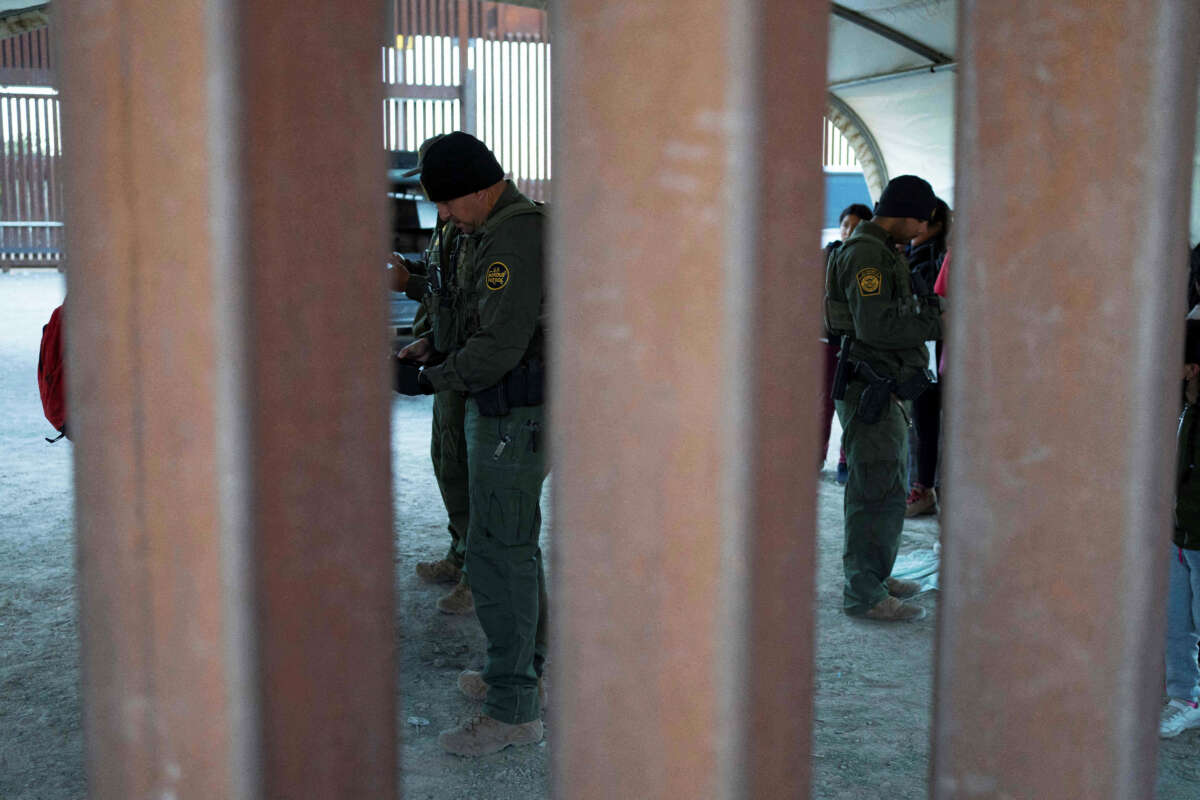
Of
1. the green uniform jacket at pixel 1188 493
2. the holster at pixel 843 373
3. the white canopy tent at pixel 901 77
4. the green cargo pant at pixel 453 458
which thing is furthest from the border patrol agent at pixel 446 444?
the white canopy tent at pixel 901 77

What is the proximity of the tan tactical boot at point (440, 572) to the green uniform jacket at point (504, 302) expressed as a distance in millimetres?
1484

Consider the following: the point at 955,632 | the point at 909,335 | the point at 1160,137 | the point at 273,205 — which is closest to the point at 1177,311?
the point at 1160,137

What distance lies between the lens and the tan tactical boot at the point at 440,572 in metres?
4.34

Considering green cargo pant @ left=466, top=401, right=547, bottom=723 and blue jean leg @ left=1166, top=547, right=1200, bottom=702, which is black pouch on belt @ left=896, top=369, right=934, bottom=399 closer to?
blue jean leg @ left=1166, top=547, right=1200, bottom=702

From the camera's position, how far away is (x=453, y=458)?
4078 mm

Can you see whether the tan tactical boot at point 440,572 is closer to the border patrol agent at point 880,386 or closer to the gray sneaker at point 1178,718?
the border patrol agent at point 880,386

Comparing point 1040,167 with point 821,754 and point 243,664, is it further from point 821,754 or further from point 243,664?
point 821,754

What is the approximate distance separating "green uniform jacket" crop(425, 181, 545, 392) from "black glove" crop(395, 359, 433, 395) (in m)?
0.18

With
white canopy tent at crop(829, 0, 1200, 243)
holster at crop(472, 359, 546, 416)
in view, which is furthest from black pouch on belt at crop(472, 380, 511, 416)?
white canopy tent at crop(829, 0, 1200, 243)

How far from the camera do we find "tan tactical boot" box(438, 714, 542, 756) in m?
2.89

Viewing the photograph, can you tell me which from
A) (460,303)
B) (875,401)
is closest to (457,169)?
(460,303)

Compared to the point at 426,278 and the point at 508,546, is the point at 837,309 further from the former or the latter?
the point at 508,546

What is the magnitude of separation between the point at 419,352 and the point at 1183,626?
2.27 meters

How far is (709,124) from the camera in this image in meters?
0.87
